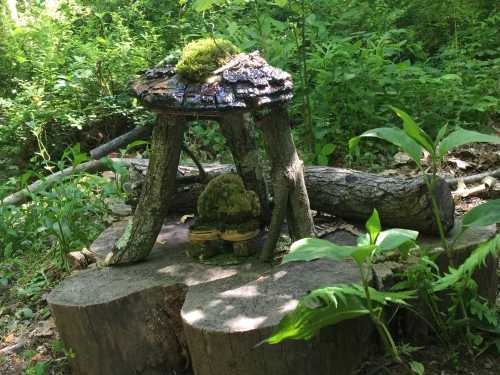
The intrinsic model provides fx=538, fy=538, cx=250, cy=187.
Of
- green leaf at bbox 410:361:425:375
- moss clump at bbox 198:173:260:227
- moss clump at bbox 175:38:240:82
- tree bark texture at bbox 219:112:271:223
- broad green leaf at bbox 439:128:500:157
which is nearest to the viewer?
broad green leaf at bbox 439:128:500:157

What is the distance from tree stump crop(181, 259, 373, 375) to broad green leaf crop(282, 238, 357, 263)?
18.5 inches

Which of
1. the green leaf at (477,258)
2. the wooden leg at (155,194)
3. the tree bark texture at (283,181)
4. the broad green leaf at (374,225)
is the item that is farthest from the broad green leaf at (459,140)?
the wooden leg at (155,194)

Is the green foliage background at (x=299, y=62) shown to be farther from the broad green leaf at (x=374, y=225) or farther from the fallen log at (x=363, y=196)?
the broad green leaf at (x=374, y=225)

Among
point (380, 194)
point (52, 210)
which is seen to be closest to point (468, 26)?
point (380, 194)

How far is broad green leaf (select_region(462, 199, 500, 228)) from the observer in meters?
2.55

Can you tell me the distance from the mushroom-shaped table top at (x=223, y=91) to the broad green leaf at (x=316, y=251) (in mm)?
874

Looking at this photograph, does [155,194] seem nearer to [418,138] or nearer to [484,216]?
[418,138]

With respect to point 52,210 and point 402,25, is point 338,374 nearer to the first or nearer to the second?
point 52,210

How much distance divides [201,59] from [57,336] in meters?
2.17

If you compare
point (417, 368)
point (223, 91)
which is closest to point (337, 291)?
point (417, 368)

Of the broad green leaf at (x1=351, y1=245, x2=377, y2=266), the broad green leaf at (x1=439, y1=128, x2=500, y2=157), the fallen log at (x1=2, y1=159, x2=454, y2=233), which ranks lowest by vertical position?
the fallen log at (x1=2, y1=159, x2=454, y2=233)

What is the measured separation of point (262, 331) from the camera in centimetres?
247

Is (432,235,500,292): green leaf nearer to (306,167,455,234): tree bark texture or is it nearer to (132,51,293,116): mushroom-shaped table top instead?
(306,167,455,234): tree bark texture

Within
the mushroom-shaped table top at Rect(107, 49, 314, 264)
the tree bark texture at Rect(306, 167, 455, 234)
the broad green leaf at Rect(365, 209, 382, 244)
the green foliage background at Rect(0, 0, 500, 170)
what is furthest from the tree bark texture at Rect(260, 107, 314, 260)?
the green foliage background at Rect(0, 0, 500, 170)
